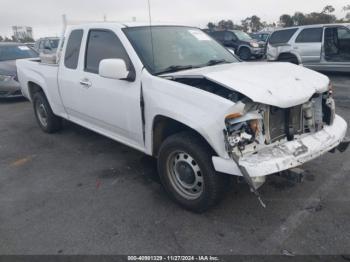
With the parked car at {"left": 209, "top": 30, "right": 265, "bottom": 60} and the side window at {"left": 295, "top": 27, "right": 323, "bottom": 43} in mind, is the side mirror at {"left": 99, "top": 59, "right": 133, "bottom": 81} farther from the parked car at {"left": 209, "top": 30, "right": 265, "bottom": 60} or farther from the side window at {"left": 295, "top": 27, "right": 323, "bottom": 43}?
the parked car at {"left": 209, "top": 30, "right": 265, "bottom": 60}

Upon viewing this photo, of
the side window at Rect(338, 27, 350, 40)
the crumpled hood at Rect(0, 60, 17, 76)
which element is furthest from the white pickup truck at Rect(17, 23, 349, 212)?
the side window at Rect(338, 27, 350, 40)

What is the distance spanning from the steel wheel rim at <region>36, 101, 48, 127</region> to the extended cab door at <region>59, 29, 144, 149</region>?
114 centimetres

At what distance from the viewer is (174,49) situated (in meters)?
3.89

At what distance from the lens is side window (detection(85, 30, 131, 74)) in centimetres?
380

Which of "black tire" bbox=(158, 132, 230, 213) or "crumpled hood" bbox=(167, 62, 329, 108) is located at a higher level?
"crumpled hood" bbox=(167, 62, 329, 108)

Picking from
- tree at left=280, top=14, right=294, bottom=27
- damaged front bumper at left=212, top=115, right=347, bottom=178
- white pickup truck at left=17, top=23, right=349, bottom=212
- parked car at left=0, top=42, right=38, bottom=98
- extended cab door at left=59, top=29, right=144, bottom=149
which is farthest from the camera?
tree at left=280, top=14, right=294, bottom=27

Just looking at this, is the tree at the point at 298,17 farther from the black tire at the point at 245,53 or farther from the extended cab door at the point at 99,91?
the extended cab door at the point at 99,91

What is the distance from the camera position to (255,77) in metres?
3.04

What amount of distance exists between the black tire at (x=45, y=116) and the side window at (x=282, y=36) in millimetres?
8874

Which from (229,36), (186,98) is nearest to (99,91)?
(186,98)

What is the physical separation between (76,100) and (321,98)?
3166 millimetres

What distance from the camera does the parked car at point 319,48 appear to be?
416 inches

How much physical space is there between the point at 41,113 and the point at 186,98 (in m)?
3.99

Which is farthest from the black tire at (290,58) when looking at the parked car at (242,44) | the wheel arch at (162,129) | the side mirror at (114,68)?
the side mirror at (114,68)
